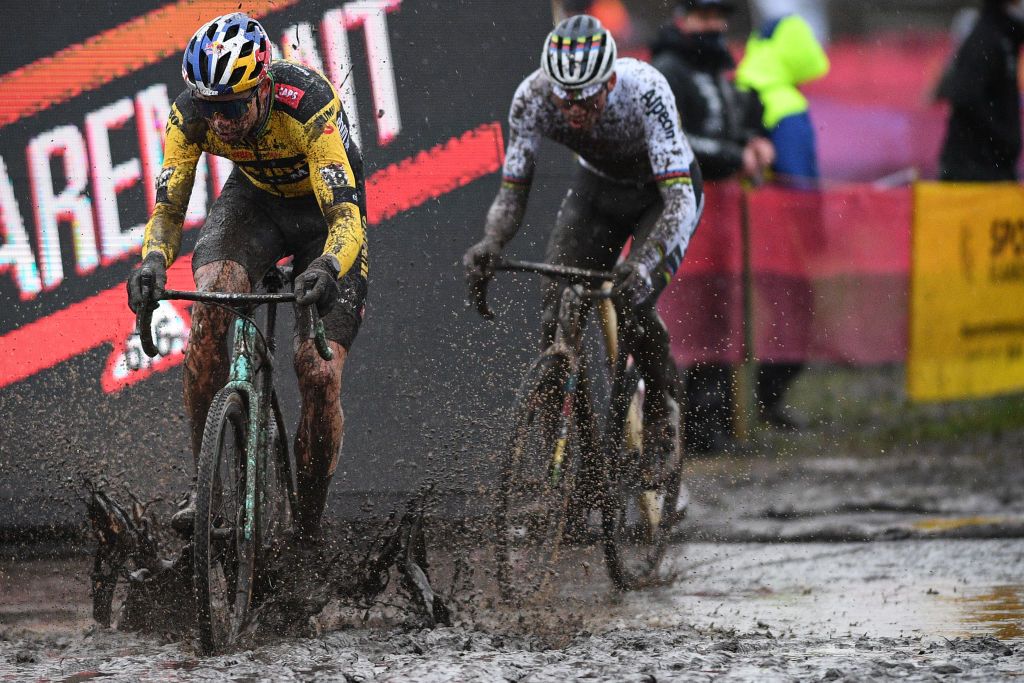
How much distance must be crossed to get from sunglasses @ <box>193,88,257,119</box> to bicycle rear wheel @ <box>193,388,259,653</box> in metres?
0.97

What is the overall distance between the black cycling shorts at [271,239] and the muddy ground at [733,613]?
1082mm

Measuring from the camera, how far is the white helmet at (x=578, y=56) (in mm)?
6469

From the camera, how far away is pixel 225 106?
5.54m

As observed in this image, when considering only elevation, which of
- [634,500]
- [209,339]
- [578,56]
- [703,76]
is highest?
[703,76]

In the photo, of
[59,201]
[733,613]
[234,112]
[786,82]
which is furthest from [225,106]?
[786,82]

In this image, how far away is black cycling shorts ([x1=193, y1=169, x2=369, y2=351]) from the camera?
5.93m

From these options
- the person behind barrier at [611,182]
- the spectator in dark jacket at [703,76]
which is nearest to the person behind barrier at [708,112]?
the spectator in dark jacket at [703,76]

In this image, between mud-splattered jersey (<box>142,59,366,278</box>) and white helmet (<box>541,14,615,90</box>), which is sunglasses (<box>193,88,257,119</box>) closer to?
mud-splattered jersey (<box>142,59,366,278</box>)

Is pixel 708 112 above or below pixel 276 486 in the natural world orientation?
above

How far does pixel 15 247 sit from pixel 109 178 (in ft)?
1.72

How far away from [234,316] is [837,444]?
6.36m

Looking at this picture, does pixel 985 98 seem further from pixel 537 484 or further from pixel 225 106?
pixel 225 106

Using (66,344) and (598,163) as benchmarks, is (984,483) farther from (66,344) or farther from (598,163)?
(66,344)

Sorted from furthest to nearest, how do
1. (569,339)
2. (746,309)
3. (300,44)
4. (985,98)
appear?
(985,98)
(746,309)
(300,44)
(569,339)
